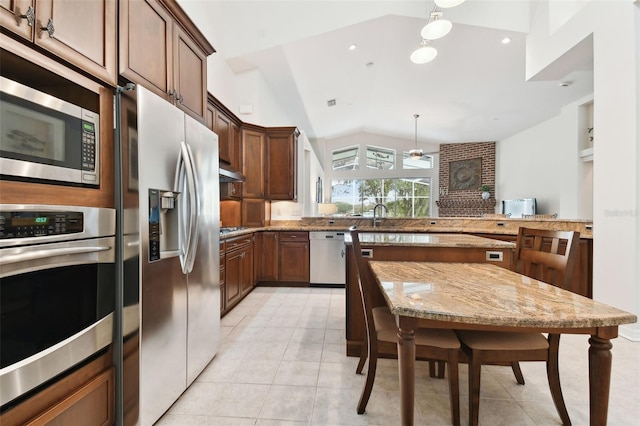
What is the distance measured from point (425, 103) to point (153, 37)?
20.4 ft

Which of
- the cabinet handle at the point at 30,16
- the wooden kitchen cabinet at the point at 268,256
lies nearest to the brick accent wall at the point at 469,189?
the wooden kitchen cabinet at the point at 268,256

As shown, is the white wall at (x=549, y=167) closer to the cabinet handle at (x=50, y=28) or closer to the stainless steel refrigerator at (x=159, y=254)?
the stainless steel refrigerator at (x=159, y=254)

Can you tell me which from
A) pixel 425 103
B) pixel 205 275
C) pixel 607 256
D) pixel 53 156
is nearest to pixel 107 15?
pixel 53 156

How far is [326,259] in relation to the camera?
3.96m

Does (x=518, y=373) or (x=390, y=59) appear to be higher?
(x=390, y=59)

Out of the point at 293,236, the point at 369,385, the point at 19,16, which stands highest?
the point at 19,16

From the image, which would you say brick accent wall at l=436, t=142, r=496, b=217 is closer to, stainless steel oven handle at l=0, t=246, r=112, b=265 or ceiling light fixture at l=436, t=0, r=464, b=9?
ceiling light fixture at l=436, t=0, r=464, b=9

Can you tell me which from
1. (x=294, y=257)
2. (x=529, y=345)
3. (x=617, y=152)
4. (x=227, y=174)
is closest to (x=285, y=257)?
(x=294, y=257)

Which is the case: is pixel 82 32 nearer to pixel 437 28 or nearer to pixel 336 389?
pixel 336 389

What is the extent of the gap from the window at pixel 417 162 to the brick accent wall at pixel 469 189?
1.31 ft

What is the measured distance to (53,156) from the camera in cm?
101

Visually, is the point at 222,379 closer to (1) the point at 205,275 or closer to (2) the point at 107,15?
(1) the point at 205,275

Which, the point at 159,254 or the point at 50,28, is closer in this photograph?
the point at 50,28

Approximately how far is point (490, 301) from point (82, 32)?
77.3 inches
